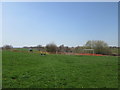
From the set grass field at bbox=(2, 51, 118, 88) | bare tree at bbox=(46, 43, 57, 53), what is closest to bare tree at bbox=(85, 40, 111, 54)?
bare tree at bbox=(46, 43, 57, 53)

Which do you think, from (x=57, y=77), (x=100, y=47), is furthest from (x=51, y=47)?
(x=57, y=77)

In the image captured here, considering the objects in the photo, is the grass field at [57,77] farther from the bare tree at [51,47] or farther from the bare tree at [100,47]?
the bare tree at [51,47]

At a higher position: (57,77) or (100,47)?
(100,47)

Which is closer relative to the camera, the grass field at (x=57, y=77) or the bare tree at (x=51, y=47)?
the grass field at (x=57, y=77)

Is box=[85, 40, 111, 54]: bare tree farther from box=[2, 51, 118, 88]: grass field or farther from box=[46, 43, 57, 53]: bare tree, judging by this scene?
box=[2, 51, 118, 88]: grass field

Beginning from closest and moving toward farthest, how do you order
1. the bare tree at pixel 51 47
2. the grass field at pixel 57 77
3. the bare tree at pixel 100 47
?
the grass field at pixel 57 77
the bare tree at pixel 100 47
the bare tree at pixel 51 47

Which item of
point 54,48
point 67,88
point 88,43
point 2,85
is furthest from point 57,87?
point 88,43

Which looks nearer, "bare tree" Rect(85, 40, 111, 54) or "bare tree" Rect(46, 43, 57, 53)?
"bare tree" Rect(85, 40, 111, 54)

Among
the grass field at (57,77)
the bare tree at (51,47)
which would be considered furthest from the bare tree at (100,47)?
the grass field at (57,77)

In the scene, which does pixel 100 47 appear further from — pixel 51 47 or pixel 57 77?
pixel 57 77

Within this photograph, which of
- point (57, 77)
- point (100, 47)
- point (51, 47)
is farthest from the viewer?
point (51, 47)

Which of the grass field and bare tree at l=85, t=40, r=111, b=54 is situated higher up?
bare tree at l=85, t=40, r=111, b=54

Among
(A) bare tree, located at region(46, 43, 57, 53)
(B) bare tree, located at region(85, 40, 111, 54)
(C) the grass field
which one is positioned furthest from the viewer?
(A) bare tree, located at region(46, 43, 57, 53)

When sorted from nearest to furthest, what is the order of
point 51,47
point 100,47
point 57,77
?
point 57,77 < point 100,47 < point 51,47
